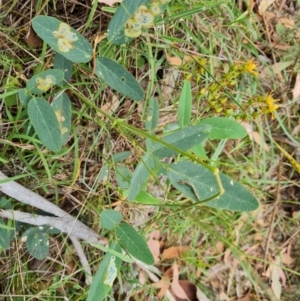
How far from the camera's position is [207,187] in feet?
3.14

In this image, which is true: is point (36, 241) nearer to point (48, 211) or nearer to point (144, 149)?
point (48, 211)

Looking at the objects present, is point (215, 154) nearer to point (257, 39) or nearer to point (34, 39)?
point (257, 39)

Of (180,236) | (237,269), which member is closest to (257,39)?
(180,236)

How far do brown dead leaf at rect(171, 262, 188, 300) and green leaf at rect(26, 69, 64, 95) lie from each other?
0.91 meters

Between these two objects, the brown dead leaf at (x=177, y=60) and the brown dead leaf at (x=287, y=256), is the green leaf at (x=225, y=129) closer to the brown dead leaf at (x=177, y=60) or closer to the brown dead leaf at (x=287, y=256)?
the brown dead leaf at (x=177, y=60)

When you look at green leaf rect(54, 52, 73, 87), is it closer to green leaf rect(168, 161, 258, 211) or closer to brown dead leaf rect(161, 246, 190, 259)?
green leaf rect(168, 161, 258, 211)

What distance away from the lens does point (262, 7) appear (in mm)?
1678

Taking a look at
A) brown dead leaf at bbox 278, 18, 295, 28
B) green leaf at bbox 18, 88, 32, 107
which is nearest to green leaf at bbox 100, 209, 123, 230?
green leaf at bbox 18, 88, 32, 107

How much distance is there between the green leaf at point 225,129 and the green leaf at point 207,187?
24cm

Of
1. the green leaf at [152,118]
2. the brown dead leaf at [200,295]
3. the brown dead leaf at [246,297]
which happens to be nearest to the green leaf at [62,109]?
the green leaf at [152,118]

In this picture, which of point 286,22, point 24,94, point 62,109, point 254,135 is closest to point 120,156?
point 62,109

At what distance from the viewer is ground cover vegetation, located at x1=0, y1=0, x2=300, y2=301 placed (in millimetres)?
1165

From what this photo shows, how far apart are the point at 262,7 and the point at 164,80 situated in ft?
1.64

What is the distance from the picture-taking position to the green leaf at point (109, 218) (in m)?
1.19
